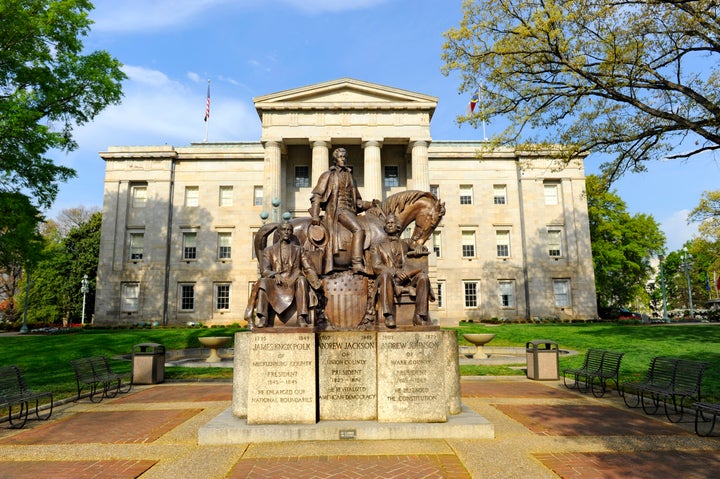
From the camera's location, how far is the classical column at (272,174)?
38.5m

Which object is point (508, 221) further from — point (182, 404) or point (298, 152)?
point (182, 404)

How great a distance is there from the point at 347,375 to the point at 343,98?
121 feet

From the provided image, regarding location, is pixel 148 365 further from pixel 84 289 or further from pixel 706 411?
pixel 84 289

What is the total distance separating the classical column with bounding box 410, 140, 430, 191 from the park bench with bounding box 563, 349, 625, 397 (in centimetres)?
2693

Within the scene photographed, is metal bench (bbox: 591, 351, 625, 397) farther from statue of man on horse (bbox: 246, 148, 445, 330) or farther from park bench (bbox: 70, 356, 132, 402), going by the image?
park bench (bbox: 70, 356, 132, 402)

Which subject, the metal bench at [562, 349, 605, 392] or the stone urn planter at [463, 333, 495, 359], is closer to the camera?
the metal bench at [562, 349, 605, 392]

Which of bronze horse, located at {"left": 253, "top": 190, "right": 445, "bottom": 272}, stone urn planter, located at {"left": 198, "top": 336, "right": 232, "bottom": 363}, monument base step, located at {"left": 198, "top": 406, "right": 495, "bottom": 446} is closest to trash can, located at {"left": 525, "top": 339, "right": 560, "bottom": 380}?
bronze horse, located at {"left": 253, "top": 190, "right": 445, "bottom": 272}

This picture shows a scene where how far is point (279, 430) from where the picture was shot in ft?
22.3

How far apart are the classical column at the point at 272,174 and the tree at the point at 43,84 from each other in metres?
16.1

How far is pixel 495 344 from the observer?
24422 millimetres

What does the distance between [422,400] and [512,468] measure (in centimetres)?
176

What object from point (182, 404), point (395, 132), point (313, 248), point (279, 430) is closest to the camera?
point (279, 430)

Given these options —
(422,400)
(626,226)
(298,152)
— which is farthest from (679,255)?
(422,400)

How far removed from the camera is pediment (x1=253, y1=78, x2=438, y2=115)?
40.2 meters
